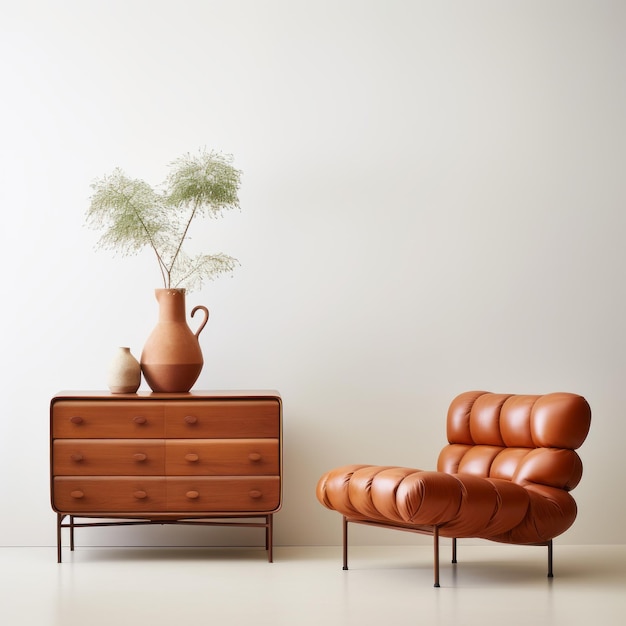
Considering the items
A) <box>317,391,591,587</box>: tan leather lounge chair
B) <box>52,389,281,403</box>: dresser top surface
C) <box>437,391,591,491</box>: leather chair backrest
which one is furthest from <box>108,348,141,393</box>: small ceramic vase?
<box>437,391,591,491</box>: leather chair backrest

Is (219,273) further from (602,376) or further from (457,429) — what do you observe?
(602,376)

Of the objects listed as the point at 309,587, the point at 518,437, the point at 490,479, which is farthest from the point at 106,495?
the point at 518,437

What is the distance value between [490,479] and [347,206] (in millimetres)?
1746

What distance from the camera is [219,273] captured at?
16.1 feet

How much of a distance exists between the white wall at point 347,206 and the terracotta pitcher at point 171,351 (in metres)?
0.35

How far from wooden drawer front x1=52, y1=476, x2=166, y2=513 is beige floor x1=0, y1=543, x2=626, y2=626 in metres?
0.26

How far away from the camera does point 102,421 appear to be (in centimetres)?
434

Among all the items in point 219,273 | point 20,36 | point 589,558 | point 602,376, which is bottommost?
point 589,558

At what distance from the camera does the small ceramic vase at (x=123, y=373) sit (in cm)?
442

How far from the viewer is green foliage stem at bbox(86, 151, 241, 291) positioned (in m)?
4.53

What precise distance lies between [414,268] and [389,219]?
0.96 ft

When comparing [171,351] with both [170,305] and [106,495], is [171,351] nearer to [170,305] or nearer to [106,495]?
[170,305]

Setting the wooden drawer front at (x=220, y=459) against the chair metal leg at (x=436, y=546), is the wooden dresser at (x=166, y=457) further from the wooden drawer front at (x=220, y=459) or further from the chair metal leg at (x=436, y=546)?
the chair metal leg at (x=436, y=546)

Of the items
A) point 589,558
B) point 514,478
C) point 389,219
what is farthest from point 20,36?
point 589,558
